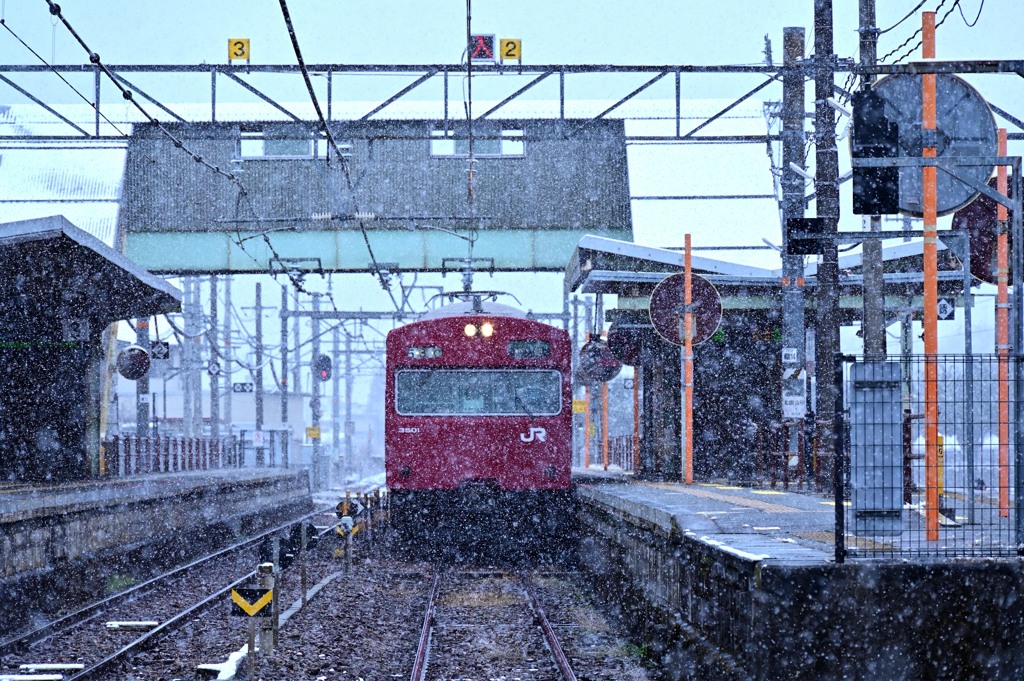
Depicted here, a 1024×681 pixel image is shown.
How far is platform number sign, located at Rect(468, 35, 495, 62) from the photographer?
1628 centimetres

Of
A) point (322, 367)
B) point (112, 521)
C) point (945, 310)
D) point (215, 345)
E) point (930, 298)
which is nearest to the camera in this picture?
point (930, 298)

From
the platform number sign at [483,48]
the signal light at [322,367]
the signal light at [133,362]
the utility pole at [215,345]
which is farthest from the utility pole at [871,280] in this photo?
the signal light at [322,367]

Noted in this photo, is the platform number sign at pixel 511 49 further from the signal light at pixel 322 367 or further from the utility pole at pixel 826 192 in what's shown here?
the signal light at pixel 322 367

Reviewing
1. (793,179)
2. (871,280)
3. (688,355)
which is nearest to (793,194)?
(793,179)

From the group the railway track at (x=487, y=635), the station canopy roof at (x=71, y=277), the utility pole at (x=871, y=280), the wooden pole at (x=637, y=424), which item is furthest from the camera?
the wooden pole at (x=637, y=424)

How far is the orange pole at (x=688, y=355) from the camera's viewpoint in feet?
48.6

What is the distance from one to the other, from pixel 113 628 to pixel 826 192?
822cm

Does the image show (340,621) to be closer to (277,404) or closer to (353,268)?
(353,268)

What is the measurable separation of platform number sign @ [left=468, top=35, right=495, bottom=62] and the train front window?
4.13 m

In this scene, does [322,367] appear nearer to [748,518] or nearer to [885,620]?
[748,518]

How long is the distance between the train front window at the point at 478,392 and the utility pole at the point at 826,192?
3709 mm

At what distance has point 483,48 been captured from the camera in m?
16.4

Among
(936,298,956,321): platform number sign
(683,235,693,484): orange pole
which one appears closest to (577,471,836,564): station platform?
(683,235,693,484): orange pole

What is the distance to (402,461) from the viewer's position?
15516 millimetres
